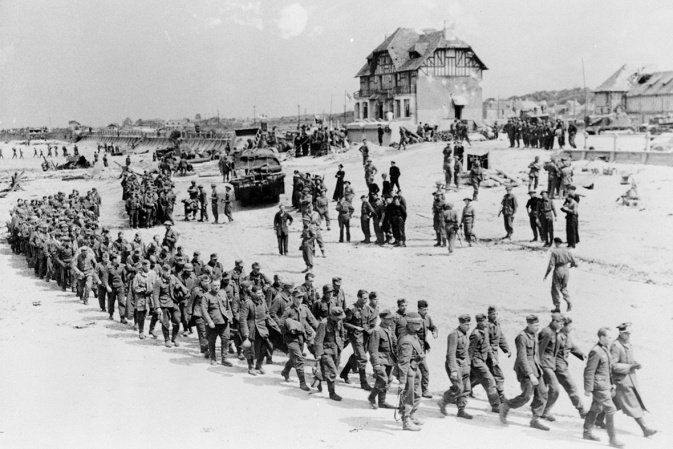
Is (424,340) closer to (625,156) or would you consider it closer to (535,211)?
(535,211)

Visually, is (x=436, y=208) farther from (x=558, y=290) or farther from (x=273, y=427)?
(x=273, y=427)

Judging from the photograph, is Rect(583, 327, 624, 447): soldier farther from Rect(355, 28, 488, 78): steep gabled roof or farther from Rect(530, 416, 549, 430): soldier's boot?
Rect(355, 28, 488, 78): steep gabled roof

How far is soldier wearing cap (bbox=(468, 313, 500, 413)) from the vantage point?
31.9 feet

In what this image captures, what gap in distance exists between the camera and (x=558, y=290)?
13836 mm

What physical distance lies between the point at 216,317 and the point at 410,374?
4.02 metres

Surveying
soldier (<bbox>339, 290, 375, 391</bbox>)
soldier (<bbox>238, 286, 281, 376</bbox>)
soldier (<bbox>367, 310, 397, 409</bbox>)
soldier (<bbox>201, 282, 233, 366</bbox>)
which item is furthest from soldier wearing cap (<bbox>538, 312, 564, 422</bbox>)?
soldier (<bbox>201, 282, 233, 366</bbox>)

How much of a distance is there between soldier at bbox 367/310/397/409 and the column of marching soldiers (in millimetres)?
16

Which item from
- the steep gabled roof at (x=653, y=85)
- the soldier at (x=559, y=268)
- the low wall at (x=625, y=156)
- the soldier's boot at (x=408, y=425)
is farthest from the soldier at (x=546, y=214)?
the steep gabled roof at (x=653, y=85)

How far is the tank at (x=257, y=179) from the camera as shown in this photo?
27203 millimetres

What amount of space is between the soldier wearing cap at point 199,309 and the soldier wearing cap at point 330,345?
8.19 ft

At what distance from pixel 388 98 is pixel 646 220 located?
136 feet

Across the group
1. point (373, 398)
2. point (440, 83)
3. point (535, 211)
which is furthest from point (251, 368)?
point (440, 83)

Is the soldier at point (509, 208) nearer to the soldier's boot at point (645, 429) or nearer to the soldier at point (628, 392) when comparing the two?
the soldier at point (628, 392)

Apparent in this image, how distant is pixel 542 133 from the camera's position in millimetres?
32375
